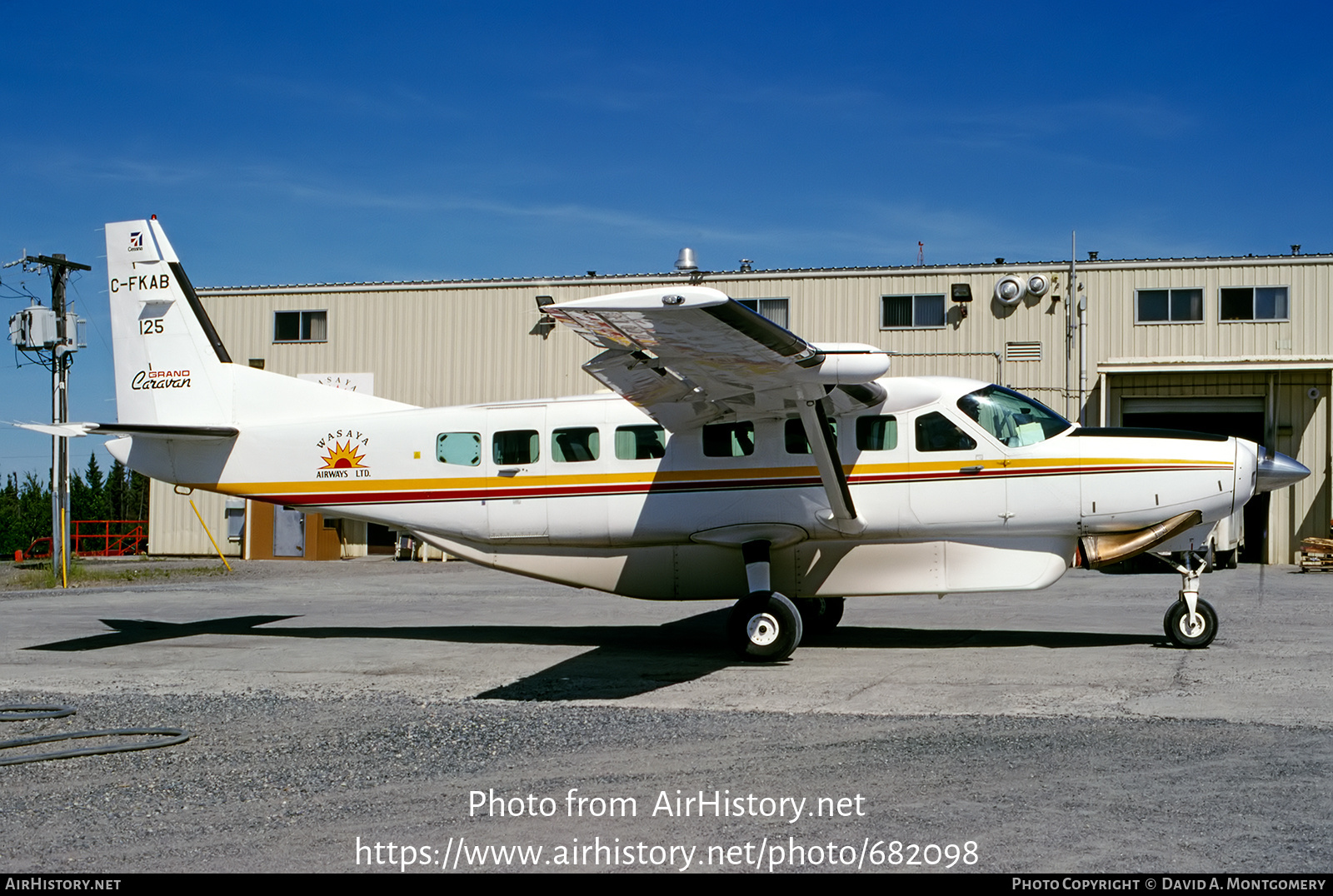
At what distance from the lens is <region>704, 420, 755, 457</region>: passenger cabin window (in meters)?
11.5

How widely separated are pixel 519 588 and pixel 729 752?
14147mm

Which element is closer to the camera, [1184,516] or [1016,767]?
[1016,767]

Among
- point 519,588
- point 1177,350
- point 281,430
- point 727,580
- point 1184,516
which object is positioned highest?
point 1177,350

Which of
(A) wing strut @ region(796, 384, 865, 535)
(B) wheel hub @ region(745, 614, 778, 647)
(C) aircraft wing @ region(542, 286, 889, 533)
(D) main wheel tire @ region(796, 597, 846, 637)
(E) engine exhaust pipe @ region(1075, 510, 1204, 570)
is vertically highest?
(C) aircraft wing @ region(542, 286, 889, 533)

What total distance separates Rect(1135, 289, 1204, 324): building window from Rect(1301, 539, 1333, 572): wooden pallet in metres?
5.90

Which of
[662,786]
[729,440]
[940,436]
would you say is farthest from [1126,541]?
[662,786]

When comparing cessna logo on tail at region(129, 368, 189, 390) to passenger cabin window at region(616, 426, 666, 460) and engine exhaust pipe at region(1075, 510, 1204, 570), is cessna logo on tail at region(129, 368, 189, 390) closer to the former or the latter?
passenger cabin window at region(616, 426, 666, 460)

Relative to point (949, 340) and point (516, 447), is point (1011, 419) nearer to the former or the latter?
point (516, 447)

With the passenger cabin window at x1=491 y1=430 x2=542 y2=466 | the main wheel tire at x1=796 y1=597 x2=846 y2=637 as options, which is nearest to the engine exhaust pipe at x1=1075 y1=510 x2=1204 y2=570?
the main wheel tire at x1=796 y1=597 x2=846 y2=637

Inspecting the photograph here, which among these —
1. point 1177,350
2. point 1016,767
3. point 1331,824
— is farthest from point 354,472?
point 1177,350

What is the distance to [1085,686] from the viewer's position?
893cm

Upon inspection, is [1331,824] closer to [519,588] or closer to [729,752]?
[729,752]

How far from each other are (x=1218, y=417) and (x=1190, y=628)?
1917 cm

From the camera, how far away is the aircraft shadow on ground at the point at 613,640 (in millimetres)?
9695
